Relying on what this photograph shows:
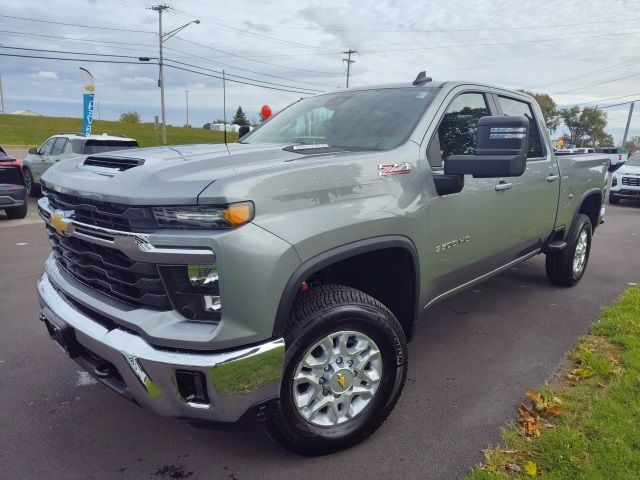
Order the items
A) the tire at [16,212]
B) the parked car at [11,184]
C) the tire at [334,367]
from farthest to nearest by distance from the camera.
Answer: the tire at [16,212], the parked car at [11,184], the tire at [334,367]

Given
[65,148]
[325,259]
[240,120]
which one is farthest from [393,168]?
[240,120]

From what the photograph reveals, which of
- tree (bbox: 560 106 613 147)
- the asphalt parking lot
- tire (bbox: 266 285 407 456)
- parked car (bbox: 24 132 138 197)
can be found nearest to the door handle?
the asphalt parking lot

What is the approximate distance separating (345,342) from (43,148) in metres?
13.5

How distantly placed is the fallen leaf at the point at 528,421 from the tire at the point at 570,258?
8.86 feet

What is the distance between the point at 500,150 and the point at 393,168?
0.59 metres

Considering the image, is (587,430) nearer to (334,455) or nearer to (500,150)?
(334,455)

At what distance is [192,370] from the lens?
2008 millimetres

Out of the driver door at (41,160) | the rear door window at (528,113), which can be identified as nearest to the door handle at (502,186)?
the rear door window at (528,113)

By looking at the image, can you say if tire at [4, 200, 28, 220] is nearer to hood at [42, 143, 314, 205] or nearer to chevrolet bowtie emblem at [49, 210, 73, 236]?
hood at [42, 143, 314, 205]

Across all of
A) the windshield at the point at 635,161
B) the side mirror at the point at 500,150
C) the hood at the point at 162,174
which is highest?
the side mirror at the point at 500,150

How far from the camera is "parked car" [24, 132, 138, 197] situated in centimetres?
1148

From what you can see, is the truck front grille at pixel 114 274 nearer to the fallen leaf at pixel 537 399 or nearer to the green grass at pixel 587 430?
the green grass at pixel 587 430

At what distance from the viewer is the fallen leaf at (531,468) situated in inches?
94.1

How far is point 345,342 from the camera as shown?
247 centimetres
